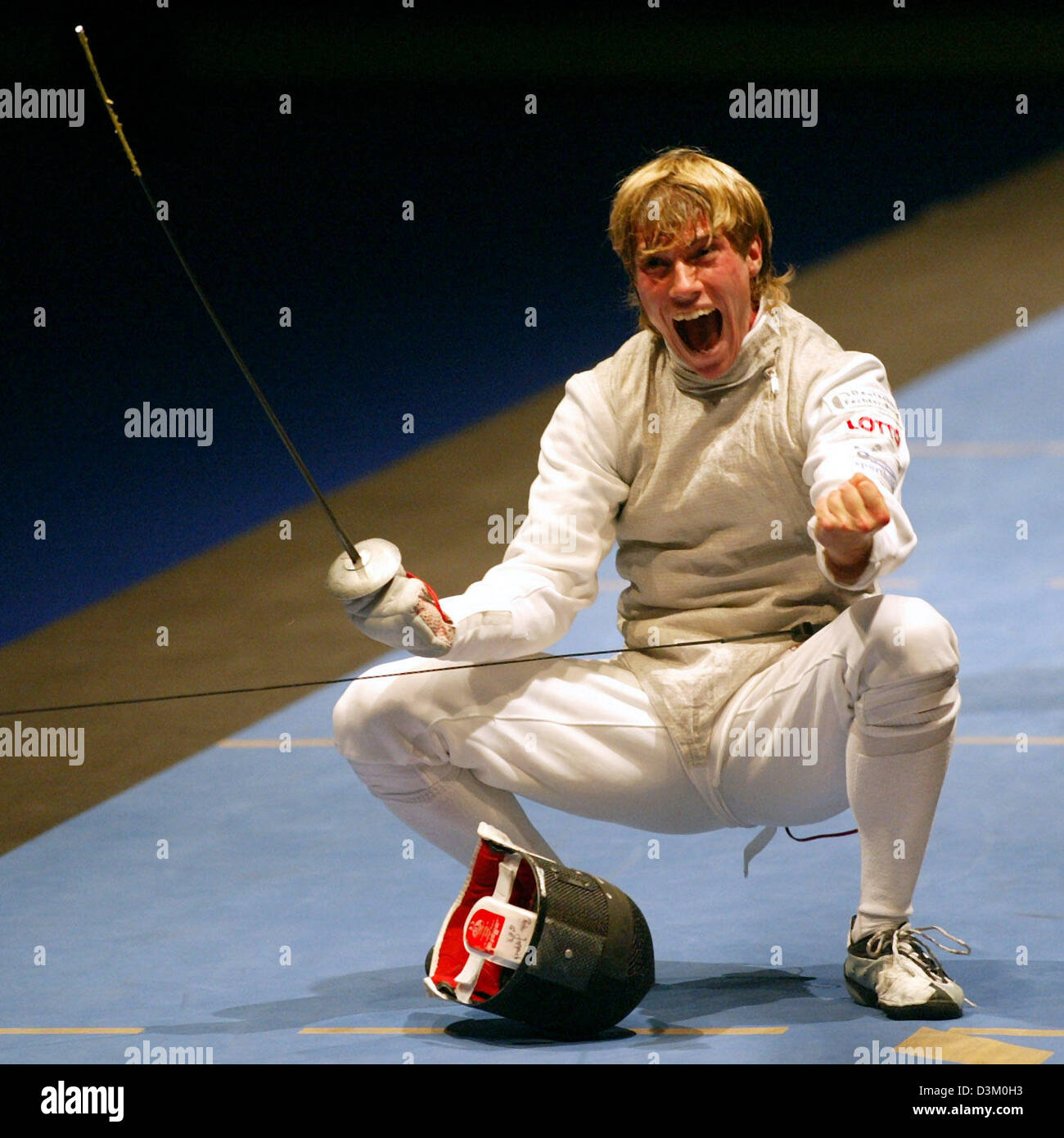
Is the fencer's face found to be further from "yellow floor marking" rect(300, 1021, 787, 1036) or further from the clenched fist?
"yellow floor marking" rect(300, 1021, 787, 1036)

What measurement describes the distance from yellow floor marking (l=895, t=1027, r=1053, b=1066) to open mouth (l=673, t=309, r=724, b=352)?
3.29ft

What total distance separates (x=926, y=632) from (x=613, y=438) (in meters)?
0.61

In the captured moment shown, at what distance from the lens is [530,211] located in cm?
835

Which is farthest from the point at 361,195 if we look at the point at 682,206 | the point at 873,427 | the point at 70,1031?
the point at 70,1031

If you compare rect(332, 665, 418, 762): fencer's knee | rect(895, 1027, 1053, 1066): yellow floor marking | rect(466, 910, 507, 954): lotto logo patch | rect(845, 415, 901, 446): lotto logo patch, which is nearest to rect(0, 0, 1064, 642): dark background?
rect(332, 665, 418, 762): fencer's knee

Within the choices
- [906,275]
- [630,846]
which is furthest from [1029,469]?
[630,846]

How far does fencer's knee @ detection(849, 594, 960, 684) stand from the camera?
7.45ft

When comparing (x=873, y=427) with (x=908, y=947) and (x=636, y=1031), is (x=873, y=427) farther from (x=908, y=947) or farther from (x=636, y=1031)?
(x=636, y=1031)

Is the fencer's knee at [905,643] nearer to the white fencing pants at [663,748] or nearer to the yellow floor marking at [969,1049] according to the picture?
the white fencing pants at [663,748]

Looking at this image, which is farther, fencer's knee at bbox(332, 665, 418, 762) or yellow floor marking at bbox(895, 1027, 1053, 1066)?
fencer's knee at bbox(332, 665, 418, 762)

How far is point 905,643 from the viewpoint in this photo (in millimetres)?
2270

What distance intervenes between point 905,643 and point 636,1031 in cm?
62

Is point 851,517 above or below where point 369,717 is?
above

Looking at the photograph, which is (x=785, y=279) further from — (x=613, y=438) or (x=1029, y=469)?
(x=1029, y=469)
